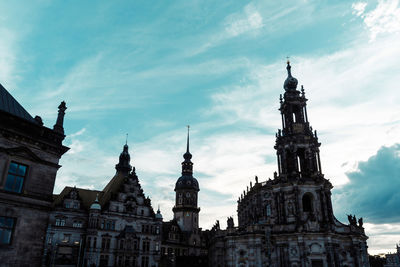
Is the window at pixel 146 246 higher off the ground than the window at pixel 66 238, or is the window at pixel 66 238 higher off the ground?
the window at pixel 66 238

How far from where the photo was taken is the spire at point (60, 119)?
2413cm

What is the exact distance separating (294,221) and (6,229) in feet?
135

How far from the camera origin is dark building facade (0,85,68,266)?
19891mm

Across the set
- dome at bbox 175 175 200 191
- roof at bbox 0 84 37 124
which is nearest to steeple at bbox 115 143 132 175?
dome at bbox 175 175 200 191

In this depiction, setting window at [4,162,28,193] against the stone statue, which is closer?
window at [4,162,28,193]

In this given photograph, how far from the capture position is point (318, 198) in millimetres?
51562

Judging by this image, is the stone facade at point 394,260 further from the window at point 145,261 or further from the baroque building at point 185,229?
the window at point 145,261

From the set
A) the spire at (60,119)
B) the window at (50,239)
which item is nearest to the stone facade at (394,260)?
the window at (50,239)

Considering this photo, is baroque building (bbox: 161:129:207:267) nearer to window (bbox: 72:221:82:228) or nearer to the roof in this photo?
window (bbox: 72:221:82:228)

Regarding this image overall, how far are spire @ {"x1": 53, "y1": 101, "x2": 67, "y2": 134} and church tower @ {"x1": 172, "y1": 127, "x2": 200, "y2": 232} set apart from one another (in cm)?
6812

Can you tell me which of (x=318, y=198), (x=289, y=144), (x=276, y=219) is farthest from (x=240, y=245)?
(x=289, y=144)

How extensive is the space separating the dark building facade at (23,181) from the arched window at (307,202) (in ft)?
137

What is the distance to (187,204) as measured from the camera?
90.2 metres

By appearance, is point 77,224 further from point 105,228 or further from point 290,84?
point 290,84
